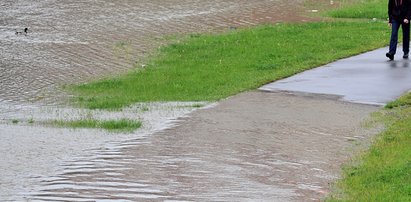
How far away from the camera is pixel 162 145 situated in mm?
10594

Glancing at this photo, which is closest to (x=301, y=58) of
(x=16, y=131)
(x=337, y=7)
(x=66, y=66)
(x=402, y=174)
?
(x=66, y=66)

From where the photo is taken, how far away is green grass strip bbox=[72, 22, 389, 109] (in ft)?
47.1

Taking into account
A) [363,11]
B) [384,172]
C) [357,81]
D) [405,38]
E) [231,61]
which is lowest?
[384,172]

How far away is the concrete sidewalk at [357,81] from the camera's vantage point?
1398 centimetres

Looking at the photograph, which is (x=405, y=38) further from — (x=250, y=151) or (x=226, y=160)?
(x=226, y=160)

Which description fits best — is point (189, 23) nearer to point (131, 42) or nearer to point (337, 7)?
point (131, 42)

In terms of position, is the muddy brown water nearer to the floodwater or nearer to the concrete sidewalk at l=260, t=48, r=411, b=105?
the floodwater

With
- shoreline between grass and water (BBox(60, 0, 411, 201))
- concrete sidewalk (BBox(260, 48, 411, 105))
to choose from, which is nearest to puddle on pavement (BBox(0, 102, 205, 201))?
shoreline between grass and water (BBox(60, 0, 411, 201))

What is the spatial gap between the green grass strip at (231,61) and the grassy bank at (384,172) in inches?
146

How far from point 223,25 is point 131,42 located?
3.66 meters

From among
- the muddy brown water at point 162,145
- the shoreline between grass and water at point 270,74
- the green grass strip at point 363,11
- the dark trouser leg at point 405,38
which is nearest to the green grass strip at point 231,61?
the shoreline between grass and water at point 270,74

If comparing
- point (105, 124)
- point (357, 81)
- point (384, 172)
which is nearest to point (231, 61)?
point (357, 81)

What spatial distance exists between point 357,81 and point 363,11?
35.6ft

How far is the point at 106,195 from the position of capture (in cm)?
836
